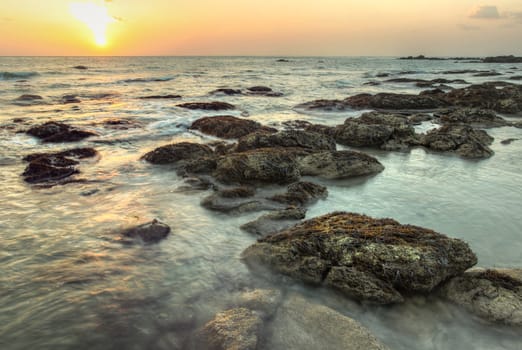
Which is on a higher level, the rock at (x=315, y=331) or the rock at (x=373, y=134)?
the rock at (x=315, y=331)

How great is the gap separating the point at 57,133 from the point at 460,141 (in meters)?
13.3

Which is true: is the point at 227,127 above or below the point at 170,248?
below

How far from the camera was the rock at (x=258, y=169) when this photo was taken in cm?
797

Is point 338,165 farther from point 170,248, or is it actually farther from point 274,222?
→ point 170,248

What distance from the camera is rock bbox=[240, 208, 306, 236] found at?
227 inches

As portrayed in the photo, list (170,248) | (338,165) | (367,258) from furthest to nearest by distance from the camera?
(338,165)
(170,248)
(367,258)

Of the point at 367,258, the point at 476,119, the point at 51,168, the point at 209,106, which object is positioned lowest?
the point at 476,119

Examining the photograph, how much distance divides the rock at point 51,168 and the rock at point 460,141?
10.4 metres

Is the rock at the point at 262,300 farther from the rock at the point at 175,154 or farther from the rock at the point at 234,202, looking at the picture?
the rock at the point at 175,154

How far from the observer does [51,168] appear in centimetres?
851

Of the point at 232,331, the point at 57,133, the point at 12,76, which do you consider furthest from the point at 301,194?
the point at 12,76

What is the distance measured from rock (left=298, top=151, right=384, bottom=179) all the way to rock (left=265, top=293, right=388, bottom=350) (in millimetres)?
4918

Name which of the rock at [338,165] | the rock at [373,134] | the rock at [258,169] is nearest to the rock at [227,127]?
the rock at [373,134]

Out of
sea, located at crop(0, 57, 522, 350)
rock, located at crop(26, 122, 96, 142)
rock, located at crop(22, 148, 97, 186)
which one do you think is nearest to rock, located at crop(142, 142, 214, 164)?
sea, located at crop(0, 57, 522, 350)
